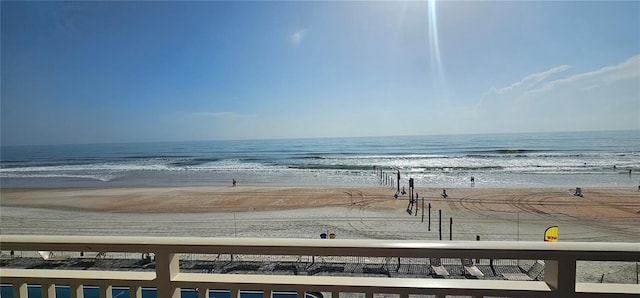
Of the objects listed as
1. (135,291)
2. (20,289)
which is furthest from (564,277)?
(20,289)

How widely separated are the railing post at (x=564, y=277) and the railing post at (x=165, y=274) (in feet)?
3.15

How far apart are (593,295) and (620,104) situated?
32.5 ft

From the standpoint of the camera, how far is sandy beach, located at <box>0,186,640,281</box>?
22.0 ft

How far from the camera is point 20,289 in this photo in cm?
85

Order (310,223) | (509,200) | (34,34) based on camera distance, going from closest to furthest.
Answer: (34,34)
(310,223)
(509,200)

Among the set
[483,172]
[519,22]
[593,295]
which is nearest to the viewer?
[593,295]

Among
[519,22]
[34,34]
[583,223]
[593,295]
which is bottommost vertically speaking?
[583,223]

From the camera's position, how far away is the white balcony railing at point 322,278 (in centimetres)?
69

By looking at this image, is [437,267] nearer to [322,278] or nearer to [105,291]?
[322,278]

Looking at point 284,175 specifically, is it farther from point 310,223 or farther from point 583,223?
point 583,223

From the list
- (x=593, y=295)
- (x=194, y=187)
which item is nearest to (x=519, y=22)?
(x=593, y=295)

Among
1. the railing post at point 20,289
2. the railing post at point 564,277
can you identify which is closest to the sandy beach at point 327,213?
the railing post at point 20,289

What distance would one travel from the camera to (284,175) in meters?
16.4

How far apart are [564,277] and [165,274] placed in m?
1.00
